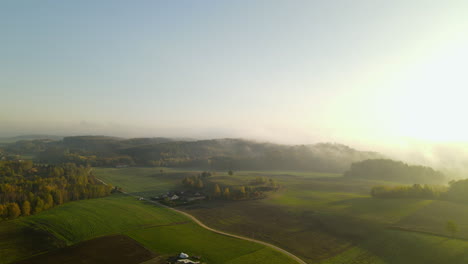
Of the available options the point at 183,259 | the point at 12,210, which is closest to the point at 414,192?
the point at 183,259

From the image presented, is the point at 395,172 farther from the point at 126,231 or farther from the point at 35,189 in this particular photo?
the point at 35,189

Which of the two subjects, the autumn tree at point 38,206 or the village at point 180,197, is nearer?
the autumn tree at point 38,206

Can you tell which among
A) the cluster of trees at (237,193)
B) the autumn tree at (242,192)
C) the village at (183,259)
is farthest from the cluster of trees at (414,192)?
the village at (183,259)

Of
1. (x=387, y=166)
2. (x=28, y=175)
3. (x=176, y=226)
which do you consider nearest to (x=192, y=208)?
(x=176, y=226)

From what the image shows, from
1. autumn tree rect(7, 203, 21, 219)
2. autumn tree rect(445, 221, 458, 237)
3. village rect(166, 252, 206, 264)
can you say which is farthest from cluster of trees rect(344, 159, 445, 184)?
autumn tree rect(7, 203, 21, 219)

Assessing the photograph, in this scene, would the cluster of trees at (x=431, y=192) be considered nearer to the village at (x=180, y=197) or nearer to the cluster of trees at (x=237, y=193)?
the cluster of trees at (x=237, y=193)
